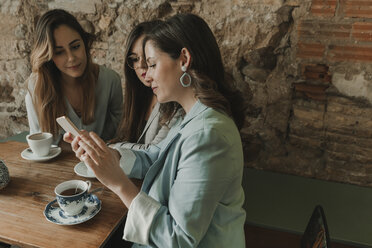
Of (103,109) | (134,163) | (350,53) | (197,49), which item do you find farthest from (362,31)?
(103,109)

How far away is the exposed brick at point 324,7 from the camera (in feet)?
6.05

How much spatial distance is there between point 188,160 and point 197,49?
15.6 inches

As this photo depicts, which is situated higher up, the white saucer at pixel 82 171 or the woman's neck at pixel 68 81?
the woman's neck at pixel 68 81

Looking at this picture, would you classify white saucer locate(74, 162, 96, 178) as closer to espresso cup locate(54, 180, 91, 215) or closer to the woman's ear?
espresso cup locate(54, 180, 91, 215)

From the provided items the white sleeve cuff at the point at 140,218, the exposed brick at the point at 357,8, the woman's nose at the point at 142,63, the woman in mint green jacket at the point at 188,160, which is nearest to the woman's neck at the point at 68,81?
the woman's nose at the point at 142,63

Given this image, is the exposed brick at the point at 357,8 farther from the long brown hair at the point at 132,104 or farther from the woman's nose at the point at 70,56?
the woman's nose at the point at 70,56

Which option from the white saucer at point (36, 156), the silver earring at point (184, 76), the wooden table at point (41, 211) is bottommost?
the wooden table at point (41, 211)

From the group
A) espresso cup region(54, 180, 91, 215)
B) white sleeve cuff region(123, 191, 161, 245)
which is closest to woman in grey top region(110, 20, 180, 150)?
espresso cup region(54, 180, 91, 215)

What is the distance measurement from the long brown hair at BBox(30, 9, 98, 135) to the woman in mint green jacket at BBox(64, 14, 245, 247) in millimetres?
825

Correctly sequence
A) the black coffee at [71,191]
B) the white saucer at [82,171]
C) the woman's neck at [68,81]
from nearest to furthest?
the black coffee at [71,191], the white saucer at [82,171], the woman's neck at [68,81]

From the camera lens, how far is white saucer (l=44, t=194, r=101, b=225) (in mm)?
1015

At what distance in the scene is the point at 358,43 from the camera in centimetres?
186

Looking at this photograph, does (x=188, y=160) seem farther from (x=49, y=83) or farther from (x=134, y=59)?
(x=49, y=83)

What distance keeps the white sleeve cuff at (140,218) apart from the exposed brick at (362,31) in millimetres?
1655
